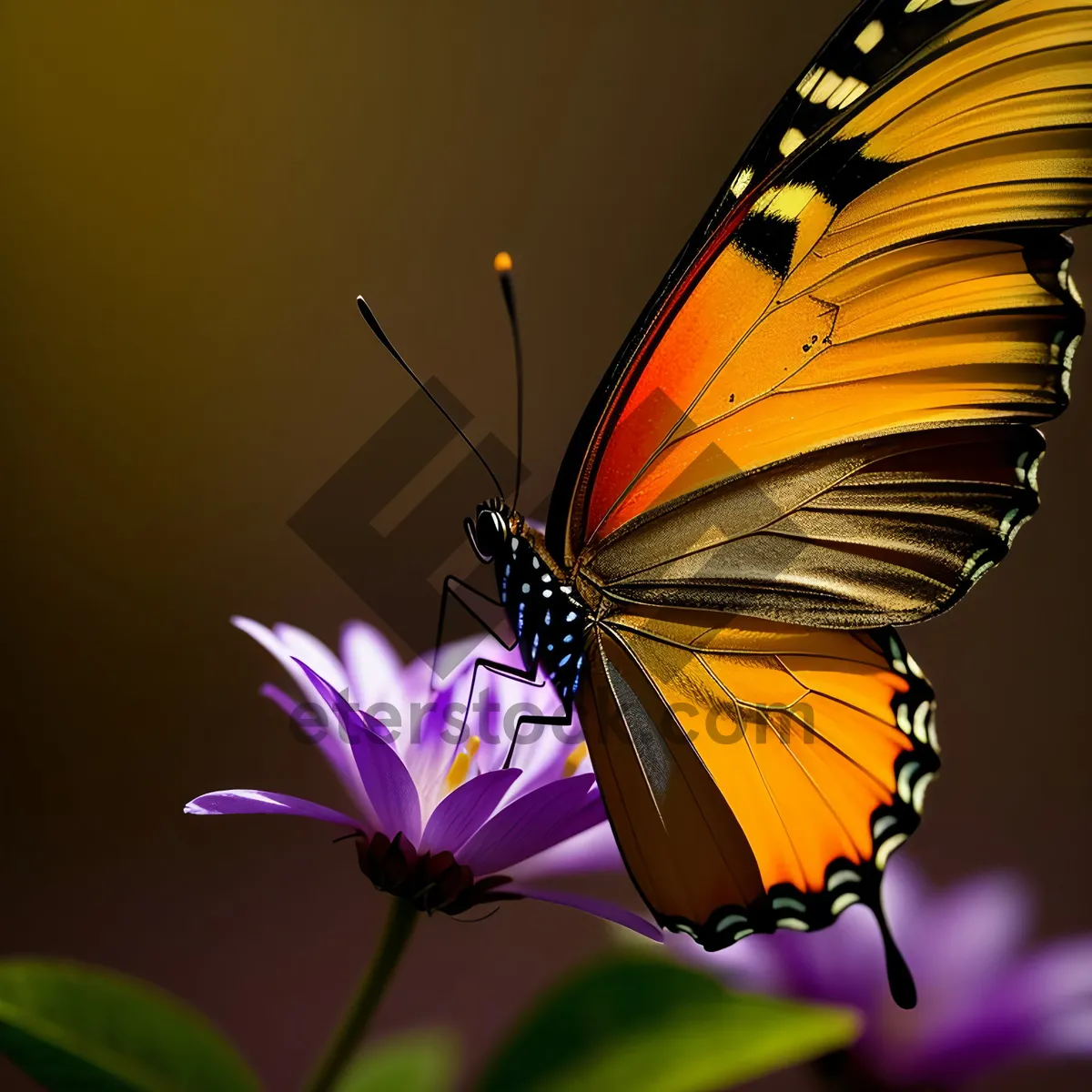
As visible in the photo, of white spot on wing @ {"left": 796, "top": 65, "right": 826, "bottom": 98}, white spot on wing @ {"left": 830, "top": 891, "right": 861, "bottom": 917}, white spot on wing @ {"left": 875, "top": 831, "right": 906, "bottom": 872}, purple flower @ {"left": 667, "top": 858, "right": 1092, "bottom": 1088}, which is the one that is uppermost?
white spot on wing @ {"left": 796, "top": 65, "right": 826, "bottom": 98}

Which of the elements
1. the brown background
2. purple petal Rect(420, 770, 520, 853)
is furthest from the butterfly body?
the brown background

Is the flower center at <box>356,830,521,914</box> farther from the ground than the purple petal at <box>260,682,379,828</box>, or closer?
closer

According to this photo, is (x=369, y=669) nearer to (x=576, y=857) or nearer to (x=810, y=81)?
(x=576, y=857)

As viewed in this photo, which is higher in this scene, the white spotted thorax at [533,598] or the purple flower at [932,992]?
the white spotted thorax at [533,598]

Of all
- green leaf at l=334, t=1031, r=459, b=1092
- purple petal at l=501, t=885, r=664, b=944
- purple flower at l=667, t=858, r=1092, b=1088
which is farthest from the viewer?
purple flower at l=667, t=858, r=1092, b=1088

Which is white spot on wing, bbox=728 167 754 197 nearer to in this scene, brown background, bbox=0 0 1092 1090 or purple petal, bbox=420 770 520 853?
purple petal, bbox=420 770 520 853

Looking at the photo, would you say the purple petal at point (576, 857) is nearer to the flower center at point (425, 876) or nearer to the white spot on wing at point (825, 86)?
the flower center at point (425, 876)

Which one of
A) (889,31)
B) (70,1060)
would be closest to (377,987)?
(70,1060)

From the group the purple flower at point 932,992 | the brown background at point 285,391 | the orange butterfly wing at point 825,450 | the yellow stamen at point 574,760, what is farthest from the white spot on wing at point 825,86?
the brown background at point 285,391
